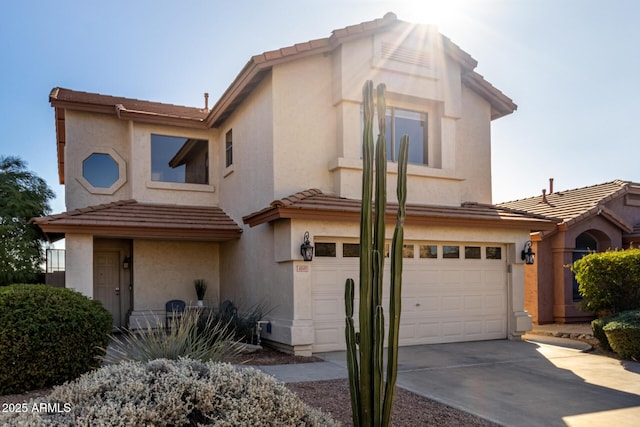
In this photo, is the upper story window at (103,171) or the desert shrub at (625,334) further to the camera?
the upper story window at (103,171)

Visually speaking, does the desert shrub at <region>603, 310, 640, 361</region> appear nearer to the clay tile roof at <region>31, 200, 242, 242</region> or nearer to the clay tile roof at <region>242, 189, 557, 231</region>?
the clay tile roof at <region>242, 189, 557, 231</region>

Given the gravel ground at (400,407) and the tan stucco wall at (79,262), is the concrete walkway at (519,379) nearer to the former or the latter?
the gravel ground at (400,407)

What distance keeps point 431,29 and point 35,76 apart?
438 inches

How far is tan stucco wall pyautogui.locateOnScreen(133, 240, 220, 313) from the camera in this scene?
14859mm

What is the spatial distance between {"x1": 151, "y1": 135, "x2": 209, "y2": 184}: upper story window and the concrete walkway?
7.52 meters

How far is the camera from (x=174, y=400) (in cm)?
404

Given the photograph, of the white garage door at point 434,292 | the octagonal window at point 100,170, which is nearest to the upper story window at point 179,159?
the octagonal window at point 100,170

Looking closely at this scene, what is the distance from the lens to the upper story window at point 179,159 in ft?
49.8

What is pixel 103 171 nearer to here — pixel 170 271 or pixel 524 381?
pixel 170 271

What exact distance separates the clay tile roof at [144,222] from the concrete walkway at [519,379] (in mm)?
4999

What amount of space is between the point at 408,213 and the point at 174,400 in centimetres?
838

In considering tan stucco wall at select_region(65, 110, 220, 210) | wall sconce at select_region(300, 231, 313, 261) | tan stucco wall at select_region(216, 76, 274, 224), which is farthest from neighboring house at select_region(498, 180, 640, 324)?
tan stucco wall at select_region(65, 110, 220, 210)

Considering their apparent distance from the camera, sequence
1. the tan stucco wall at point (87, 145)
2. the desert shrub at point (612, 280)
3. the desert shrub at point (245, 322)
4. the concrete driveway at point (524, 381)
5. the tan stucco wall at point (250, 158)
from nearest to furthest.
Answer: the concrete driveway at point (524, 381), the desert shrub at point (245, 322), the desert shrub at point (612, 280), the tan stucco wall at point (250, 158), the tan stucco wall at point (87, 145)

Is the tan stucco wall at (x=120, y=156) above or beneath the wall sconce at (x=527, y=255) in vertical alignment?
above
